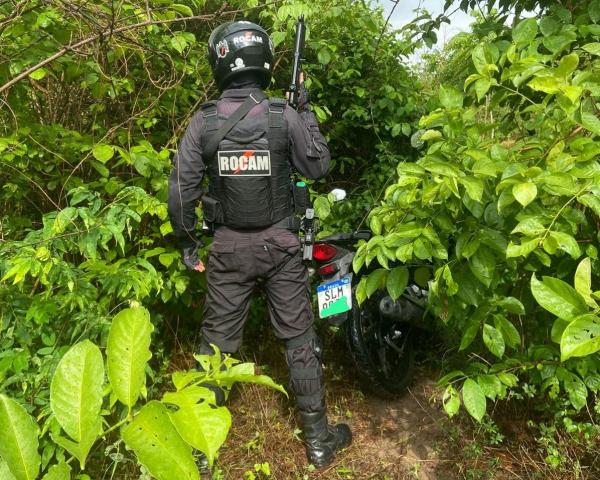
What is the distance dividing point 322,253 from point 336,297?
0.90ft

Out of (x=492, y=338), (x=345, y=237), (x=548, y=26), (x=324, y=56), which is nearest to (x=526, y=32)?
(x=548, y=26)

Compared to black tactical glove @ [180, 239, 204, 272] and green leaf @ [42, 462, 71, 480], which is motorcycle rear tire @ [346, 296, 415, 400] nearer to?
black tactical glove @ [180, 239, 204, 272]

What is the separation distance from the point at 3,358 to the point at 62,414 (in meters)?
1.90

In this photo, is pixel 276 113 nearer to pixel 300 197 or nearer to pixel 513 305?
pixel 300 197

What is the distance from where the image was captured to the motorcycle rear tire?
2965 millimetres

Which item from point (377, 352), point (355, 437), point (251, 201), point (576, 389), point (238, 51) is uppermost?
point (238, 51)

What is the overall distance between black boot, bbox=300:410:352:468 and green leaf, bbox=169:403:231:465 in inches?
93.3

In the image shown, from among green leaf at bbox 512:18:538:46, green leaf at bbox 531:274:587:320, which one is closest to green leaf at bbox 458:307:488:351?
green leaf at bbox 531:274:587:320

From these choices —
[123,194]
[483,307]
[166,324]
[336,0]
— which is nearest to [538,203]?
[483,307]

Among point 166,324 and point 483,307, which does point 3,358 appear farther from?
point 483,307

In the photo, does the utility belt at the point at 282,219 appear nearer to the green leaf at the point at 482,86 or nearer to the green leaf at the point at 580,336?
the green leaf at the point at 482,86

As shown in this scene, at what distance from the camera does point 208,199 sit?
2.68 meters

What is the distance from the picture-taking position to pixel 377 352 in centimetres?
314

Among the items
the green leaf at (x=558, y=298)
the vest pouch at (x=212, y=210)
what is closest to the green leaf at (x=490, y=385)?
the green leaf at (x=558, y=298)
